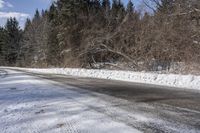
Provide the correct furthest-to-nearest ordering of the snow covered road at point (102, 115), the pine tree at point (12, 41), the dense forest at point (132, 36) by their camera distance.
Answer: the pine tree at point (12, 41), the dense forest at point (132, 36), the snow covered road at point (102, 115)

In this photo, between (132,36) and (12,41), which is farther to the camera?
(12,41)

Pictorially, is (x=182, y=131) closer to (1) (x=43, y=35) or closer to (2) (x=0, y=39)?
(1) (x=43, y=35)

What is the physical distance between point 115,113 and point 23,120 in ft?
6.86

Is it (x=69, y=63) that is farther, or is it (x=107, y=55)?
(x=69, y=63)

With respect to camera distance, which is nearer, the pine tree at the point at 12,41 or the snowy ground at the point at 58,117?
the snowy ground at the point at 58,117

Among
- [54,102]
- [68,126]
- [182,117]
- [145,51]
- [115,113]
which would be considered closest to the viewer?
[68,126]

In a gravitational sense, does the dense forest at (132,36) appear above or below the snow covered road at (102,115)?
above

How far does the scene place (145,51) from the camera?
25.0 meters

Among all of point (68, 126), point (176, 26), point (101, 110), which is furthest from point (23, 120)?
point (176, 26)

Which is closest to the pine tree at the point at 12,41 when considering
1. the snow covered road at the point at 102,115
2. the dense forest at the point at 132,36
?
the dense forest at the point at 132,36

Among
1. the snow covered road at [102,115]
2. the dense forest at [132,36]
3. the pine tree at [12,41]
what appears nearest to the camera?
the snow covered road at [102,115]

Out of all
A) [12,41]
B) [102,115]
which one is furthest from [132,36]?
[12,41]

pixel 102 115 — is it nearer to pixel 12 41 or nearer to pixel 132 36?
pixel 132 36

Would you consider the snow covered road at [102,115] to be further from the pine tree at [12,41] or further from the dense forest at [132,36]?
the pine tree at [12,41]
